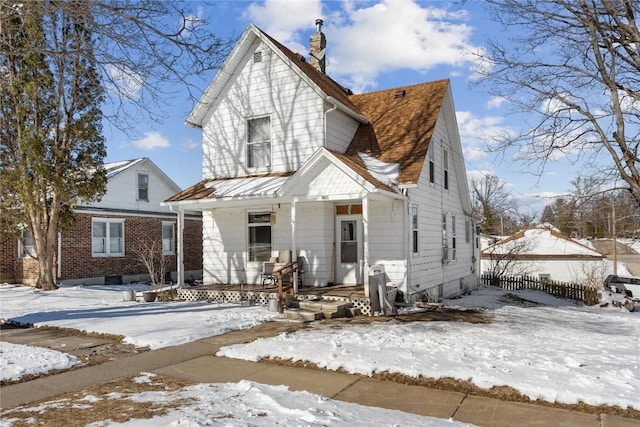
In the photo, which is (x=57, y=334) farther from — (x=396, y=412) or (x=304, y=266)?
(x=396, y=412)

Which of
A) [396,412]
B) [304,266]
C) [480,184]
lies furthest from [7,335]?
[480,184]

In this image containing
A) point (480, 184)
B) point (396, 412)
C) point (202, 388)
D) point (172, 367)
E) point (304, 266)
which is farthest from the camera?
point (480, 184)

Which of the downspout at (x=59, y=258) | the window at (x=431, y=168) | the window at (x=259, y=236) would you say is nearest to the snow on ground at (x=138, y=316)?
the window at (x=259, y=236)

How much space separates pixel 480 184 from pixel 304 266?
42451mm

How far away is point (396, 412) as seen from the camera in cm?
470

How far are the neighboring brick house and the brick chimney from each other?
10.1 m

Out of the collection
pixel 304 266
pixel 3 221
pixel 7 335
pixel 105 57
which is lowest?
pixel 7 335

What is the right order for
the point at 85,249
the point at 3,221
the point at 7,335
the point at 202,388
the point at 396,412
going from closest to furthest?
the point at 396,412 → the point at 202,388 → the point at 7,335 → the point at 3,221 → the point at 85,249

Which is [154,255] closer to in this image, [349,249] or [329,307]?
[349,249]

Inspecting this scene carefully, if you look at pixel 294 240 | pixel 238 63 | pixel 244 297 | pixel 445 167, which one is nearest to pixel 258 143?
pixel 238 63

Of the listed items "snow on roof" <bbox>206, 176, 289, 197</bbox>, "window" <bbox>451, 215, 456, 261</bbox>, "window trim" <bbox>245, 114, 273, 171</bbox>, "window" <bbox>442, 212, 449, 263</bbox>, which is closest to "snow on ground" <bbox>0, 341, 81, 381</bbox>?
"snow on roof" <bbox>206, 176, 289, 197</bbox>

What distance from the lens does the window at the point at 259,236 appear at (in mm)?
14469

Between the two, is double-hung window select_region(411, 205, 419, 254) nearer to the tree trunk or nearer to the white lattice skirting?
the white lattice skirting

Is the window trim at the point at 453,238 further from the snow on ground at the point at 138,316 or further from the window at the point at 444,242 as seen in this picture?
the snow on ground at the point at 138,316
